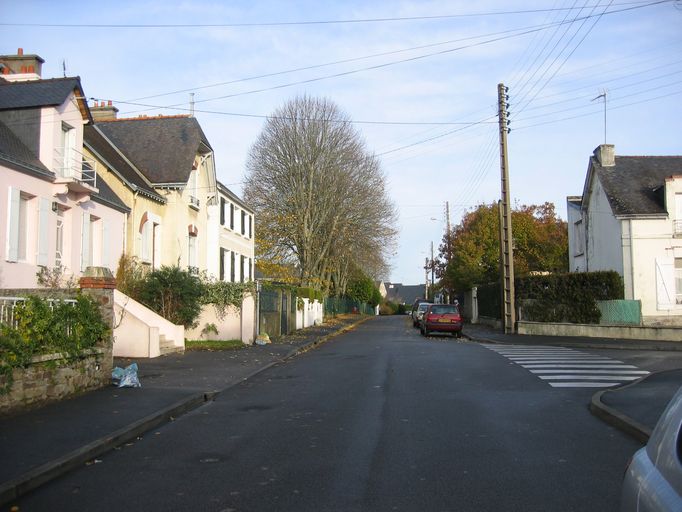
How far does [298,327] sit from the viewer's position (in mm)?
37000

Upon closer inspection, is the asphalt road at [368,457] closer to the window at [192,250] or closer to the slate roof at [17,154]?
the slate roof at [17,154]

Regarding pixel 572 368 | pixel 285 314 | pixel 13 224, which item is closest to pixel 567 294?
pixel 285 314

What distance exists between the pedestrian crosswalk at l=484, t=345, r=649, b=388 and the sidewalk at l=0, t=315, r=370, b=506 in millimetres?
6954

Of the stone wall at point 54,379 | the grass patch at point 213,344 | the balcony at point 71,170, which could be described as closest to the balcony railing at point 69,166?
the balcony at point 71,170

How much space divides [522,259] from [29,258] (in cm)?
3938

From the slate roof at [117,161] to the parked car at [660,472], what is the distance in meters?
22.7

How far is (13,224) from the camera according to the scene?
664 inches

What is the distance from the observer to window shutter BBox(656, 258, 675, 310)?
30.4m

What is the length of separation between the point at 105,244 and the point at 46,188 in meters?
3.95

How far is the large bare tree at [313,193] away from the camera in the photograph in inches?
1826

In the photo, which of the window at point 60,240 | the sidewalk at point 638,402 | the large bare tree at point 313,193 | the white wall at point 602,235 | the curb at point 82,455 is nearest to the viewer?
the curb at point 82,455

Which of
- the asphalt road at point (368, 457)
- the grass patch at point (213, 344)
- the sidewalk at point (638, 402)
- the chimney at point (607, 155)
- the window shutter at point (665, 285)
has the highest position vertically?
the chimney at point (607, 155)

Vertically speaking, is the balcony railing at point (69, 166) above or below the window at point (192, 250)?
above

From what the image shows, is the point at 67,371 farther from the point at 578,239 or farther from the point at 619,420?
the point at 578,239
